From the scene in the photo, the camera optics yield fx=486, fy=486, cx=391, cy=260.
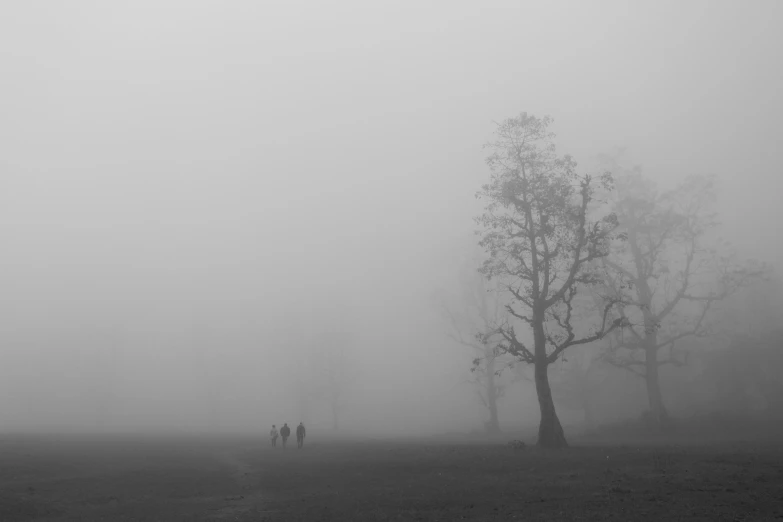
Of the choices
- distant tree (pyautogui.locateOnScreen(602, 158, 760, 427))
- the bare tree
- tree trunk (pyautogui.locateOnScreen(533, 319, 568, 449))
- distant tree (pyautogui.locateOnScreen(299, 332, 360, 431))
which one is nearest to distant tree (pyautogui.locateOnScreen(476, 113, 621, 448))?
tree trunk (pyautogui.locateOnScreen(533, 319, 568, 449))

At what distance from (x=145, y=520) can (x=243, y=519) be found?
4396 millimetres

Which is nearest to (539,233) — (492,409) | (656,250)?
(656,250)

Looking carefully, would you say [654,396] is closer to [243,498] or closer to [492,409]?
[492,409]

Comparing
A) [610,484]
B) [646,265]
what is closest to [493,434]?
[646,265]

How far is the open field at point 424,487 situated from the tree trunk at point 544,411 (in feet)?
5.51

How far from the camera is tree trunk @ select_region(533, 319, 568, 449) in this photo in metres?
34.4

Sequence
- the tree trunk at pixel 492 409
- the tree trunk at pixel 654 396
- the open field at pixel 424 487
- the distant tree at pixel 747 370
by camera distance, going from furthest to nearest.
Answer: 1. the tree trunk at pixel 492 409
2. the distant tree at pixel 747 370
3. the tree trunk at pixel 654 396
4. the open field at pixel 424 487

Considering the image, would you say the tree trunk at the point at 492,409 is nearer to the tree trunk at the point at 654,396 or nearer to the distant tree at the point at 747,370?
the tree trunk at the point at 654,396

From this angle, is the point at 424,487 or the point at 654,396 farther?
the point at 654,396

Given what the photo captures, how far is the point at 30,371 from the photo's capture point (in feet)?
440

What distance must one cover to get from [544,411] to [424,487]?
1489cm

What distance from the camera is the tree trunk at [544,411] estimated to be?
3438 centimetres

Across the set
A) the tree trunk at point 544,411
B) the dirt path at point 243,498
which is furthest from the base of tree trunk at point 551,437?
the dirt path at point 243,498

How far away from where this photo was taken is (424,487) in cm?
2403
